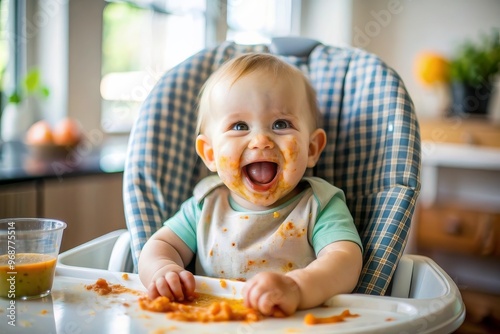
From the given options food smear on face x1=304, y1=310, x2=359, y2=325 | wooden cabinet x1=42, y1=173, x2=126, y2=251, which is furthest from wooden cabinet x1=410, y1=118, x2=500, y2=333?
food smear on face x1=304, y1=310, x2=359, y2=325

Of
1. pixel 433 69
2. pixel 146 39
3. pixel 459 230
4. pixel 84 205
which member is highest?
pixel 146 39

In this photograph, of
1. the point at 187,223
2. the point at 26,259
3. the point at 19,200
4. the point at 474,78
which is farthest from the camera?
the point at 474,78

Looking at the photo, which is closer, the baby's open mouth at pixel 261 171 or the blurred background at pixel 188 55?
the baby's open mouth at pixel 261 171

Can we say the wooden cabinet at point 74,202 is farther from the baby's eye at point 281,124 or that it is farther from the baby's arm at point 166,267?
the baby's eye at point 281,124

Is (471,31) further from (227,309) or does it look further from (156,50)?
(227,309)

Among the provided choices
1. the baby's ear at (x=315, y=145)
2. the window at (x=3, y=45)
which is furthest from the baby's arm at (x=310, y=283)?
the window at (x=3, y=45)

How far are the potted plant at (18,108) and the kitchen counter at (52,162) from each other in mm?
49

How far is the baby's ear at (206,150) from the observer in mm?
1164

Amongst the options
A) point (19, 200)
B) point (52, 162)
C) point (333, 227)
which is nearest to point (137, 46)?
point (52, 162)

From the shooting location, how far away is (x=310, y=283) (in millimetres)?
872

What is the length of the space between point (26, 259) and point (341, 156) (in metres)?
0.67

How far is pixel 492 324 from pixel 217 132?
2.08m

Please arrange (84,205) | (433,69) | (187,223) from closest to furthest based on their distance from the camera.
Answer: (187,223), (84,205), (433,69)

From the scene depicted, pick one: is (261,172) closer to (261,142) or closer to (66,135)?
(261,142)
